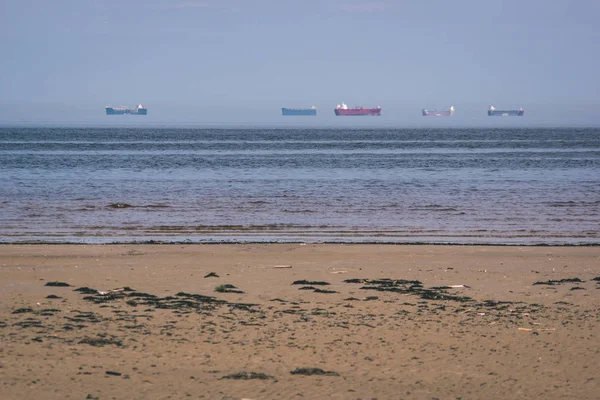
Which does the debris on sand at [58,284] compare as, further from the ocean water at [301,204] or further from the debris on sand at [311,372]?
the ocean water at [301,204]

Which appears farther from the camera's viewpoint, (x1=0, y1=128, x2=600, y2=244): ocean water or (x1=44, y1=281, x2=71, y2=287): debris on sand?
(x1=0, y1=128, x2=600, y2=244): ocean water

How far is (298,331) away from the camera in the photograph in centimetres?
875

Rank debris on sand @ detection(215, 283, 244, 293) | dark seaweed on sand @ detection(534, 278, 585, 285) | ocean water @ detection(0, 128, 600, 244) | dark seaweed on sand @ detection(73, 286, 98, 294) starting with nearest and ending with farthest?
dark seaweed on sand @ detection(73, 286, 98, 294) < debris on sand @ detection(215, 283, 244, 293) < dark seaweed on sand @ detection(534, 278, 585, 285) < ocean water @ detection(0, 128, 600, 244)

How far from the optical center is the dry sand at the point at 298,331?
6977mm

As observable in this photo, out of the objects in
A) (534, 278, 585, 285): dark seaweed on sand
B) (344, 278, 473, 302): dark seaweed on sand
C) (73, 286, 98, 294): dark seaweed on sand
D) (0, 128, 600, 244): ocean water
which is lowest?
(0, 128, 600, 244): ocean water

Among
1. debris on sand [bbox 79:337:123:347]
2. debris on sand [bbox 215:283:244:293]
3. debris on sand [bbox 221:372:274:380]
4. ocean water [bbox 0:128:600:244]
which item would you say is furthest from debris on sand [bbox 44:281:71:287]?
ocean water [bbox 0:128:600:244]

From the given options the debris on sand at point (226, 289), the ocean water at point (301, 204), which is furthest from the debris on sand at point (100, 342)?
the ocean water at point (301, 204)

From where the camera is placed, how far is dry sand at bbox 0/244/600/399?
275 inches

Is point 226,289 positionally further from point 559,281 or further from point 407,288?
point 559,281

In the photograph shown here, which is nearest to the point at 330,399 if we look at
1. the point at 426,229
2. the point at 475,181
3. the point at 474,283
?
the point at 474,283

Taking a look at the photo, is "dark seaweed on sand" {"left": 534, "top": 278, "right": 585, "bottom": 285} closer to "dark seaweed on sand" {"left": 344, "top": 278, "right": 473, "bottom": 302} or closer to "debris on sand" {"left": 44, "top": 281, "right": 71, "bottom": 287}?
"dark seaweed on sand" {"left": 344, "top": 278, "right": 473, "bottom": 302}

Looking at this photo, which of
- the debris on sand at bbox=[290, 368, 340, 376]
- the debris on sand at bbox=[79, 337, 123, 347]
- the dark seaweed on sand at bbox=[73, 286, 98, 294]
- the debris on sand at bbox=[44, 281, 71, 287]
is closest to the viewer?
the debris on sand at bbox=[290, 368, 340, 376]

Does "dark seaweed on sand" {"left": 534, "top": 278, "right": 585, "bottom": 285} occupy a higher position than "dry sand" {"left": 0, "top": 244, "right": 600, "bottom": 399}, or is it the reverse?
"dry sand" {"left": 0, "top": 244, "right": 600, "bottom": 399}

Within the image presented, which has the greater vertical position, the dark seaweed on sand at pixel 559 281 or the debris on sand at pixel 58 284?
the debris on sand at pixel 58 284
